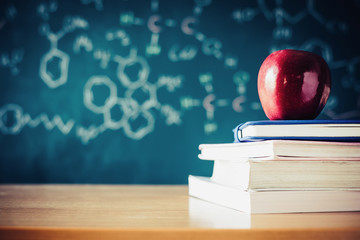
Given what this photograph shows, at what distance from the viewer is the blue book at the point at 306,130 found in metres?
0.62

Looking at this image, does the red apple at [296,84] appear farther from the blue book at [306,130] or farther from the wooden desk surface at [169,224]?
the wooden desk surface at [169,224]

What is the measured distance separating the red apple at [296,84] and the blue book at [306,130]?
0.37ft

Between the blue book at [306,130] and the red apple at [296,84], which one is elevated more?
the red apple at [296,84]

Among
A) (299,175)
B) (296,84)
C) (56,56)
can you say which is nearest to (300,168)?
(299,175)

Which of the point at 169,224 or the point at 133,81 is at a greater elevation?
the point at 133,81

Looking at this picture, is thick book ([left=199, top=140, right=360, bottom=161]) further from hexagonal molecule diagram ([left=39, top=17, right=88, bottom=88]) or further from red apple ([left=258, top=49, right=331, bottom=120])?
hexagonal molecule diagram ([left=39, top=17, right=88, bottom=88])

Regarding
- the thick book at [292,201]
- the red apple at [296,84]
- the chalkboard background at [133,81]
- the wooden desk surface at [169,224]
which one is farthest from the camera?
the chalkboard background at [133,81]

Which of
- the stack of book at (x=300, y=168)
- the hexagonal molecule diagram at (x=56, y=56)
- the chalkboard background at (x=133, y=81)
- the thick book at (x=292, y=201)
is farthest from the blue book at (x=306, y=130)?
the hexagonal molecule diagram at (x=56, y=56)

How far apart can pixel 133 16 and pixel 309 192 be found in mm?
1086

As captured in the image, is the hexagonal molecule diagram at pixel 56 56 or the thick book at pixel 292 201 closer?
the thick book at pixel 292 201

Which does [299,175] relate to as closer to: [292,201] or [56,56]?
[292,201]

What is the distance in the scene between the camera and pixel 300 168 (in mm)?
625

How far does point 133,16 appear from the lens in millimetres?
1401

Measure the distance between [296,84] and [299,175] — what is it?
216 mm
